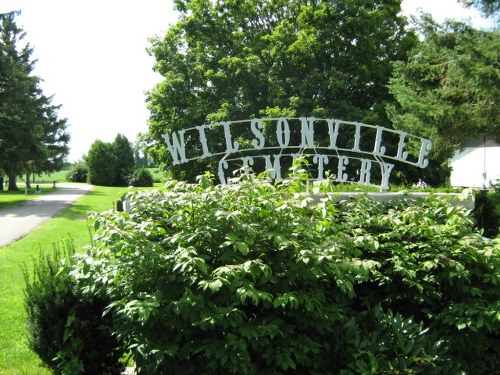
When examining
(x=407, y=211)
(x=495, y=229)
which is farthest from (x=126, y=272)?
(x=495, y=229)

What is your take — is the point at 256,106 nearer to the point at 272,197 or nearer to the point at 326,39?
the point at 326,39

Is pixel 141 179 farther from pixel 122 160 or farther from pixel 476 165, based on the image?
pixel 476 165

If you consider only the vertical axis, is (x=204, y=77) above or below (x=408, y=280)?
above

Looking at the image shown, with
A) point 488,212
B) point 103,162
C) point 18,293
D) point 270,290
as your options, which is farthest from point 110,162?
point 270,290

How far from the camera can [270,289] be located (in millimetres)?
3658

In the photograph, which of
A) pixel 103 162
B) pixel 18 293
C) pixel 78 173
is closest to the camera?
pixel 18 293

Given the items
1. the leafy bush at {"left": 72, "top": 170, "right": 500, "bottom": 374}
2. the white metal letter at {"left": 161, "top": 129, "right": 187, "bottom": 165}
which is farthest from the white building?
the leafy bush at {"left": 72, "top": 170, "right": 500, "bottom": 374}

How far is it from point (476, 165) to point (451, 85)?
16488 mm

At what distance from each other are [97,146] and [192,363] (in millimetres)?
47070

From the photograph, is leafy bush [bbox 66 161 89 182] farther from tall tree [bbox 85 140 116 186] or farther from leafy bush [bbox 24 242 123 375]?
leafy bush [bbox 24 242 123 375]

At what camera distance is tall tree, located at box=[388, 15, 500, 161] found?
29.7 feet

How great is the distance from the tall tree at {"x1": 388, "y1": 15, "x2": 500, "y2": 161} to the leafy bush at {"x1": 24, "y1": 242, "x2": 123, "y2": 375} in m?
7.70

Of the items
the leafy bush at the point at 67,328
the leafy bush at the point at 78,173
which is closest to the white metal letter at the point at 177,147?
→ the leafy bush at the point at 67,328

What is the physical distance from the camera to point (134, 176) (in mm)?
47438
